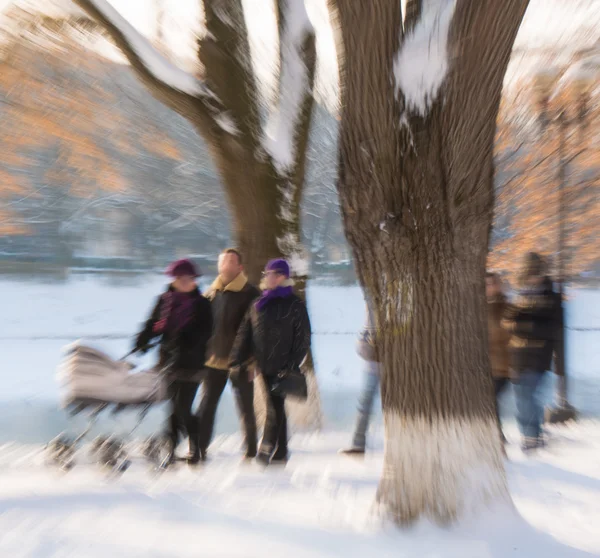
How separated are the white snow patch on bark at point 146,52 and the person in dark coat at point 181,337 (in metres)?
1.66

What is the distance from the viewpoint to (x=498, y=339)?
6086 mm

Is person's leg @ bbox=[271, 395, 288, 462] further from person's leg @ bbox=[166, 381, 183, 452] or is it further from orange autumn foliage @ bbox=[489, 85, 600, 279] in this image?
orange autumn foliage @ bbox=[489, 85, 600, 279]

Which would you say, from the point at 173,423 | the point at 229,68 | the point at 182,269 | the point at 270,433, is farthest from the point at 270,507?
the point at 229,68

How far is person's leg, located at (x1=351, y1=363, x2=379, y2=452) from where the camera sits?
581 cm

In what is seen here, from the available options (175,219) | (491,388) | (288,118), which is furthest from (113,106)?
(175,219)

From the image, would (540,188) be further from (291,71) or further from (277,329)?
(277,329)

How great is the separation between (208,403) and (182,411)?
27 centimetres

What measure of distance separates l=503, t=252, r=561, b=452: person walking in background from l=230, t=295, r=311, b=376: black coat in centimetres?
225

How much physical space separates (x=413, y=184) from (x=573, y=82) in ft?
20.1

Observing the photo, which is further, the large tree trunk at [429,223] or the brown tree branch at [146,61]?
the brown tree branch at [146,61]

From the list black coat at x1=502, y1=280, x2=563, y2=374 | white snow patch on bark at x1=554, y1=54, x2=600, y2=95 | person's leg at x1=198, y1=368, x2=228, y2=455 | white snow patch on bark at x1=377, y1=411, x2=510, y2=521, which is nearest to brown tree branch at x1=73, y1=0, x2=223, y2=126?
person's leg at x1=198, y1=368, x2=228, y2=455

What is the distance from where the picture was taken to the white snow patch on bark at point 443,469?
3768mm

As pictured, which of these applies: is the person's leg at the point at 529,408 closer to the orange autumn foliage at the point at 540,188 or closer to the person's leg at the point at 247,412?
the person's leg at the point at 247,412

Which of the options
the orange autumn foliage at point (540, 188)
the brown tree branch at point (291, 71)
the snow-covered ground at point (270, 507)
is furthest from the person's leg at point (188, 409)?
the orange autumn foliage at point (540, 188)
